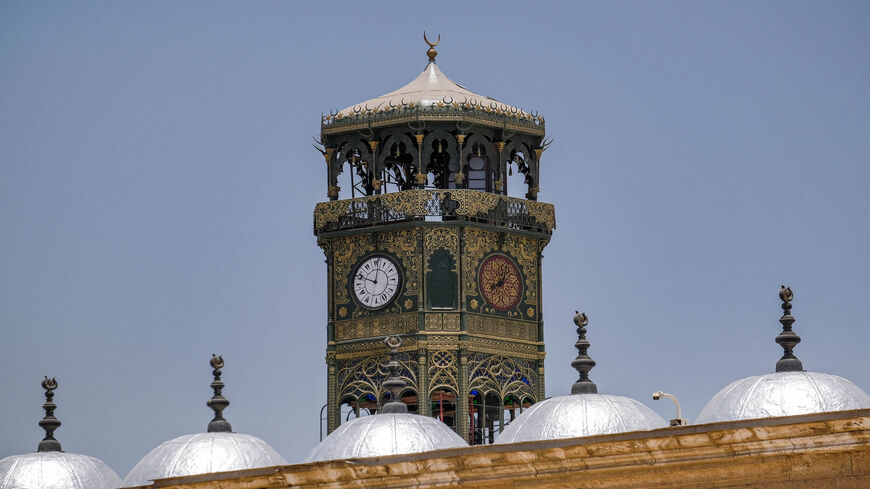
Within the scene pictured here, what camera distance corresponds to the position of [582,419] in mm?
34562

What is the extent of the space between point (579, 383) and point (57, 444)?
11891 mm

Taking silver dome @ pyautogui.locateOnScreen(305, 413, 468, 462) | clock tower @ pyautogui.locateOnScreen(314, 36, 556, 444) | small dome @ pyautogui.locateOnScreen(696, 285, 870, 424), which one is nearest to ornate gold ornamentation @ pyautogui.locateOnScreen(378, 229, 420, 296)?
clock tower @ pyautogui.locateOnScreen(314, 36, 556, 444)

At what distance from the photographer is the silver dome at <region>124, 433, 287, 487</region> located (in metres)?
38.5

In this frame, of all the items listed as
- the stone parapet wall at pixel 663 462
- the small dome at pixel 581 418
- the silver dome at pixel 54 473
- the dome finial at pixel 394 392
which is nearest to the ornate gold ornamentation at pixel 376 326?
the silver dome at pixel 54 473

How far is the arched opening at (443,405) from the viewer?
5106 centimetres

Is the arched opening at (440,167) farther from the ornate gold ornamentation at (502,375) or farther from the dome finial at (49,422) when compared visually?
the dome finial at (49,422)

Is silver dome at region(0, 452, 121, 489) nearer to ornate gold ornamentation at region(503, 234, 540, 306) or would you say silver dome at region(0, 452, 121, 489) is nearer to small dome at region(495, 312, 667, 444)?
small dome at region(495, 312, 667, 444)

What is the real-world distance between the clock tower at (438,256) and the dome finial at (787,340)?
17999mm

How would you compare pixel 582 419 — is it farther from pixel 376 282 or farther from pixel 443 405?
pixel 376 282

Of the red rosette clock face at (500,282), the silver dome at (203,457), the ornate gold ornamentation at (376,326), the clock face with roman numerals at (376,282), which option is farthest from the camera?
the red rosette clock face at (500,282)

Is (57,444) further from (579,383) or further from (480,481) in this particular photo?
(480,481)

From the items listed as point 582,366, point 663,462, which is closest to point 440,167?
point 582,366

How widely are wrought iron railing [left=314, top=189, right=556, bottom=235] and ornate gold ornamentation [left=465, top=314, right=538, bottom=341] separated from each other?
77.2 inches

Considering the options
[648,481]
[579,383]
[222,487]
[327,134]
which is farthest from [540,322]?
[648,481]
